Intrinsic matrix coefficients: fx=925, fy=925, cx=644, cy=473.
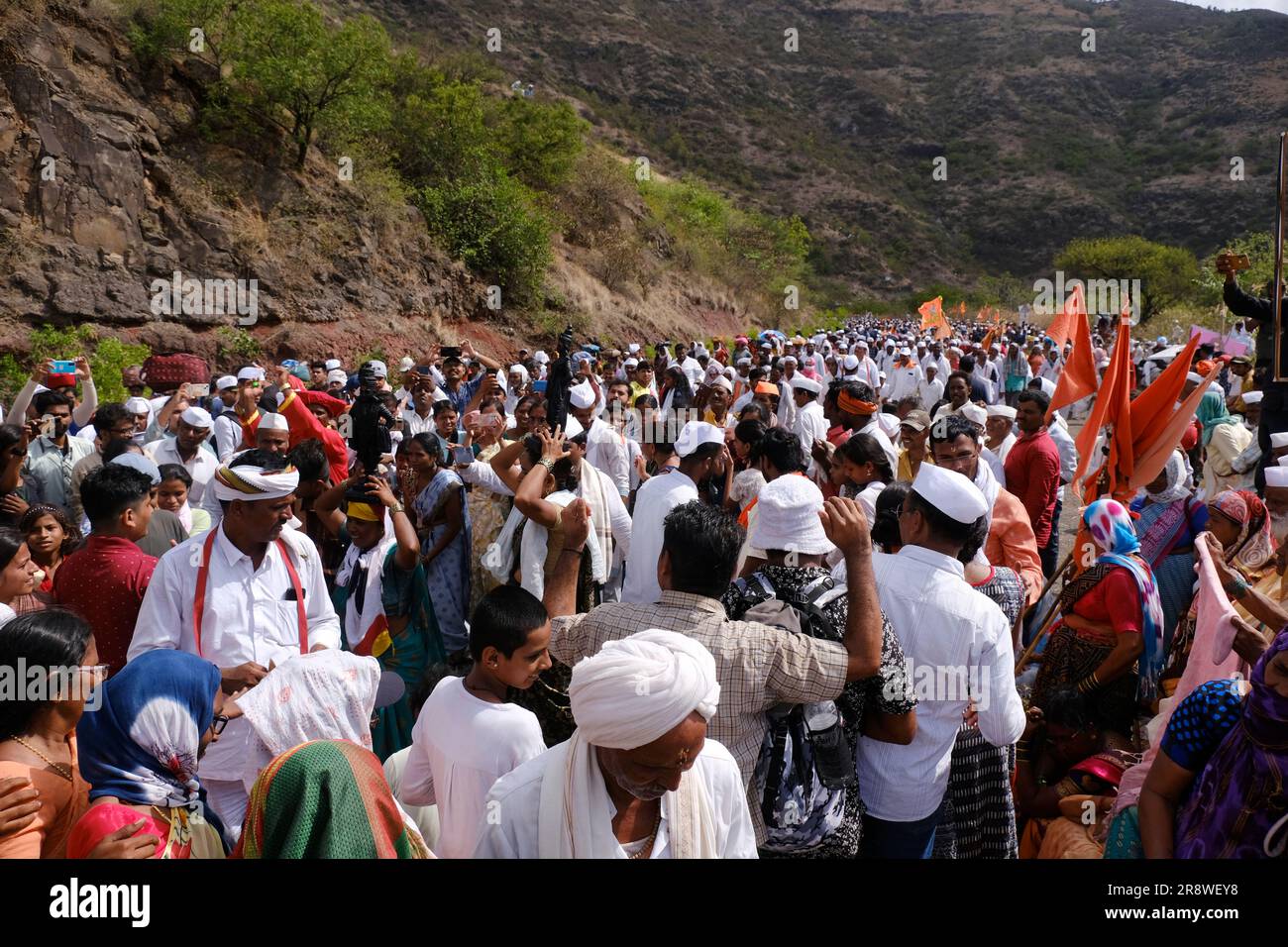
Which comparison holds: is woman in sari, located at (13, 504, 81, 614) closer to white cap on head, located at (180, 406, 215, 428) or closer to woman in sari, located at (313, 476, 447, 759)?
woman in sari, located at (313, 476, 447, 759)

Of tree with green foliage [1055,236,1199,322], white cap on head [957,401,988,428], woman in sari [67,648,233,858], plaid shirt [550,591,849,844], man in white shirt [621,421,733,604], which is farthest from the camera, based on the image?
tree with green foliage [1055,236,1199,322]

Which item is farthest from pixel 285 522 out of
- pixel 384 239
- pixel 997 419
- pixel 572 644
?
pixel 384 239

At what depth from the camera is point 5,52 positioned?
50.6ft

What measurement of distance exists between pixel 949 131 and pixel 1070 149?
35.1 ft

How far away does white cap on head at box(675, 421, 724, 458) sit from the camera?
16.3 ft

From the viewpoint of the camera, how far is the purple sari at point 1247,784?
6.90 feet

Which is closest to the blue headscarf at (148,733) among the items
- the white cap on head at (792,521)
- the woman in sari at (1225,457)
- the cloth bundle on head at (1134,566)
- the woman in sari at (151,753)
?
the woman in sari at (151,753)

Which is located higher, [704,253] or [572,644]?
[704,253]

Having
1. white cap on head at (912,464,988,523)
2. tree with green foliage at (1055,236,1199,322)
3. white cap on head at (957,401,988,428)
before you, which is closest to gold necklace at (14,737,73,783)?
white cap on head at (912,464,988,523)

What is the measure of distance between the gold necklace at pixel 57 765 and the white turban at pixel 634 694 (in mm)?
1351

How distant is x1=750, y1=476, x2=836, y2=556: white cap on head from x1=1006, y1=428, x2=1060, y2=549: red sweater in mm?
3817

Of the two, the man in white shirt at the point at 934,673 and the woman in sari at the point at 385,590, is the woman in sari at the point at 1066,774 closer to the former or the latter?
the man in white shirt at the point at 934,673
